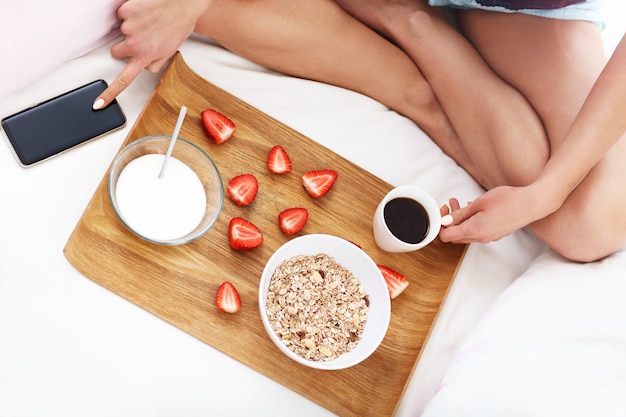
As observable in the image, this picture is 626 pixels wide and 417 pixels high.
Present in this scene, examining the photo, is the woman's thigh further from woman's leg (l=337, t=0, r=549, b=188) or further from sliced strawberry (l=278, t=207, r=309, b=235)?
sliced strawberry (l=278, t=207, r=309, b=235)

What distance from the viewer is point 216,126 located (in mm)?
1295

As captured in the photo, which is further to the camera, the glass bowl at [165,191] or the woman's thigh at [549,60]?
the woman's thigh at [549,60]

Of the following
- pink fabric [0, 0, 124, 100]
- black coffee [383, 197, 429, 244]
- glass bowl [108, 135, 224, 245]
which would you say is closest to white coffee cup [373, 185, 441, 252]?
black coffee [383, 197, 429, 244]

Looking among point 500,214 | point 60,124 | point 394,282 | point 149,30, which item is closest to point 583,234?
point 500,214

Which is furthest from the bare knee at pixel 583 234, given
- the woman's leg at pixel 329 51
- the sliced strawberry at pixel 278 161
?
the sliced strawberry at pixel 278 161

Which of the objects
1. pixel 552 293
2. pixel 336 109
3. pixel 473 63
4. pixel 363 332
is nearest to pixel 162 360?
pixel 363 332

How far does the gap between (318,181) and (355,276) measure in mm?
209

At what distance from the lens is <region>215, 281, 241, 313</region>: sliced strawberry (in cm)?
119

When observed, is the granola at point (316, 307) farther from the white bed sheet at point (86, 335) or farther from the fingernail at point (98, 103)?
the fingernail at point (98, 103)

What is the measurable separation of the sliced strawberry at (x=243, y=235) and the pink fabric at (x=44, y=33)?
0.46 meters

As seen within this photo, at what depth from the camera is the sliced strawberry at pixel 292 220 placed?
127 centimetres

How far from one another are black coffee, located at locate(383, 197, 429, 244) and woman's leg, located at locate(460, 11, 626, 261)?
28 cm

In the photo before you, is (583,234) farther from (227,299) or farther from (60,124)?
(60,124)

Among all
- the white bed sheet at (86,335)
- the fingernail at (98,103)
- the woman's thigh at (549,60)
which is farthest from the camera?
the woman's thigh at (549,60)
